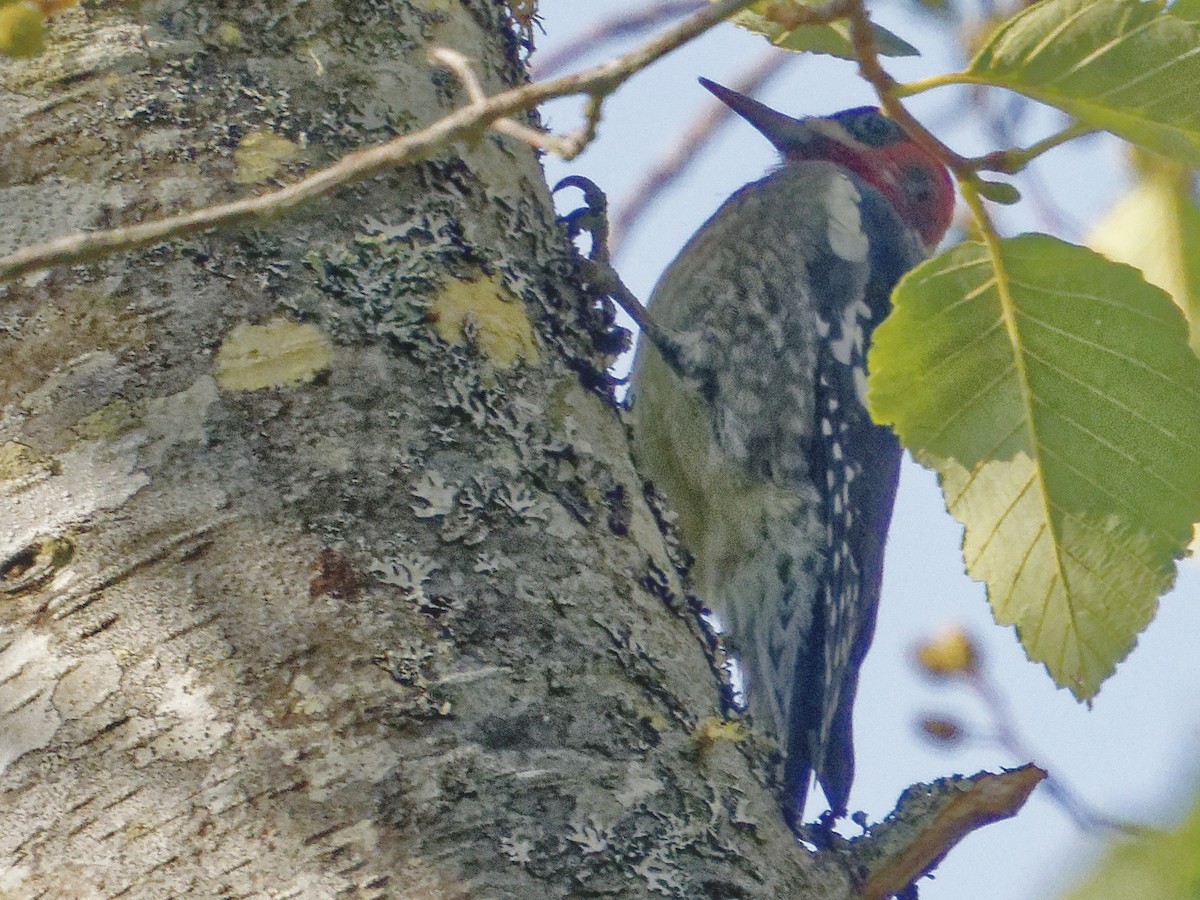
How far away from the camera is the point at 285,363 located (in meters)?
1.40

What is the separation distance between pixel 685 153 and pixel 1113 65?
9.26 ft

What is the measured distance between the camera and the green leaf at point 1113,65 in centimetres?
120

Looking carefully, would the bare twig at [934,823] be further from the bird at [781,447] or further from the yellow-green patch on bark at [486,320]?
the bird at [781,447]

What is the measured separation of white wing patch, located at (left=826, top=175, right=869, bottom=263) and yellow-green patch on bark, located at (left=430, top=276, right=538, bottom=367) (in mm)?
1711

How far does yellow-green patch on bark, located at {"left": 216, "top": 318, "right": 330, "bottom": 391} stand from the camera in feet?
4.51

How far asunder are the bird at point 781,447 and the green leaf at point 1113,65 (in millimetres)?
1574

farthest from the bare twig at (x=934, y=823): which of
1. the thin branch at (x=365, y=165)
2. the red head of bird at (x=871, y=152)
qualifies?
the red head of bird at (x=871, y=152)

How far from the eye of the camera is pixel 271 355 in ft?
4.58

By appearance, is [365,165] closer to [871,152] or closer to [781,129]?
→ [781,129]

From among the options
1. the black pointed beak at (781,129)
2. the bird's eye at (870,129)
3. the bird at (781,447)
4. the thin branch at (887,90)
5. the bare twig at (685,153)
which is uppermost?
the bare twig at (685,153)

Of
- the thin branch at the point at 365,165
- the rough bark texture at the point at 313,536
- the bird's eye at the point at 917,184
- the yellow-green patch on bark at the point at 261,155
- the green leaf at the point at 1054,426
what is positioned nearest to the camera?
the thin branch at the point at 365,165

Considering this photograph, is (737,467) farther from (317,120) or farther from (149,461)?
(149,461)

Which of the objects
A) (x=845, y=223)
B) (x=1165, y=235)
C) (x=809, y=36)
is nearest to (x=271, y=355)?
(x=809, y=36)

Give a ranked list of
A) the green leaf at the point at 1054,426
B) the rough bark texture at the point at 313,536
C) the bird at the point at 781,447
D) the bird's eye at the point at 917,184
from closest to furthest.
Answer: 1. the rough bark texture at the point at 313,536
2. the green leaf at the point at 1054,426
3. the bird at the point at 781,447
4. the bird's eye at the point at 917,184
